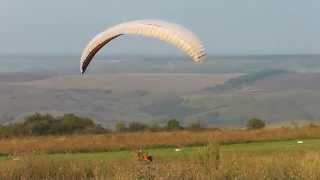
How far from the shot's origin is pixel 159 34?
423 inches

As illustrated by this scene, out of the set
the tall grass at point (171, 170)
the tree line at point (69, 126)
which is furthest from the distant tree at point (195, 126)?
the tall grass at point (171, 170)

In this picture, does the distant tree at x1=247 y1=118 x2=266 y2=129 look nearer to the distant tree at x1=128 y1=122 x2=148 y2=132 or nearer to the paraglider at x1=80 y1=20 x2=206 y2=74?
the distant tree at x1=128 y1=122 x2=148 y2=132

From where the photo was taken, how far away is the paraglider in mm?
10406

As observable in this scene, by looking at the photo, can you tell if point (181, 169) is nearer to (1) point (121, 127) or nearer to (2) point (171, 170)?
(2) point (171, 170)

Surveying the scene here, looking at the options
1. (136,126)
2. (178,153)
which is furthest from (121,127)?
(178,153)

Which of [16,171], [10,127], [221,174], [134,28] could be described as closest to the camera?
[134,28]

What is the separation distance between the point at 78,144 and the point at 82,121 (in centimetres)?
2155

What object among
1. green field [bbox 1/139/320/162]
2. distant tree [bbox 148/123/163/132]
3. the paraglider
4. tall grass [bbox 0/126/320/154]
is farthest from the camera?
distant tree [bbox 148/123/163/132]

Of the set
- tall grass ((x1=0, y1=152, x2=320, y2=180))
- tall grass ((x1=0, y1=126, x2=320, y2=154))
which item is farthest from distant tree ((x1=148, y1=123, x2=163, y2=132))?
tall grass ((x1=0, y1=152, x2=320, y2=180))

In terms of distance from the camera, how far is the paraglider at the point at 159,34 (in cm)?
1041

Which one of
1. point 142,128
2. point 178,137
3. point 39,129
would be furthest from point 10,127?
point 178,137

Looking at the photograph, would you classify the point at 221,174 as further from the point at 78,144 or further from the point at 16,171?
the point at 78,144

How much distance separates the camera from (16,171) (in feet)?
48.2

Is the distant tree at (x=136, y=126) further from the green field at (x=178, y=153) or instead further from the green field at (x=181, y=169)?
the green field at (x=181, y=169)
